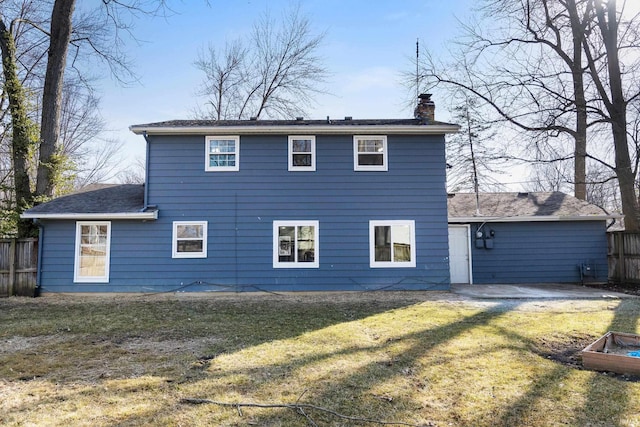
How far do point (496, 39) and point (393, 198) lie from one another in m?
9.94

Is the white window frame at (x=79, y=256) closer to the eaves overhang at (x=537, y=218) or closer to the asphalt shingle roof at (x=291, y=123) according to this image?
the asphalt shingle roof at (x=291, y=123)

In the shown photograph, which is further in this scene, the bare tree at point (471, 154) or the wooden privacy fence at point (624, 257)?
the bare tree at point (471, 154)

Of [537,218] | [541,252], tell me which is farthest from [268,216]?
[541,252]

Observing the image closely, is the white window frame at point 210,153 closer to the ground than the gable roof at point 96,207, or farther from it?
farther from it

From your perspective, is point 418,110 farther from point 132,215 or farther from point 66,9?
point 66,9

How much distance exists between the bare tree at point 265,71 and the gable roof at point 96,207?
12479 millimetres

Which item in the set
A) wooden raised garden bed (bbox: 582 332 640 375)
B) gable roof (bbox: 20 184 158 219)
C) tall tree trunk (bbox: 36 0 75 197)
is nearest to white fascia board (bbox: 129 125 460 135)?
gable roof (bbox: 20 184 158 219)

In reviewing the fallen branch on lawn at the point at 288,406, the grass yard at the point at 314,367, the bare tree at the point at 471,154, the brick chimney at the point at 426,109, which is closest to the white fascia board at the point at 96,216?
the grass yard at the point at 314,367

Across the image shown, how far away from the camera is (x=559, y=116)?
46.2 ft

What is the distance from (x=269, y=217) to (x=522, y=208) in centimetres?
856

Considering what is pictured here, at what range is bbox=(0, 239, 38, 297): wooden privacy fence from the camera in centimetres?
1044

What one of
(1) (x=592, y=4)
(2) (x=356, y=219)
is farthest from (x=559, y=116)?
(2) (x=356, y=219)

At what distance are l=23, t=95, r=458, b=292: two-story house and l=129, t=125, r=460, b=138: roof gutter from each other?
29mm

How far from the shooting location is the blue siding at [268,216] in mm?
10727
